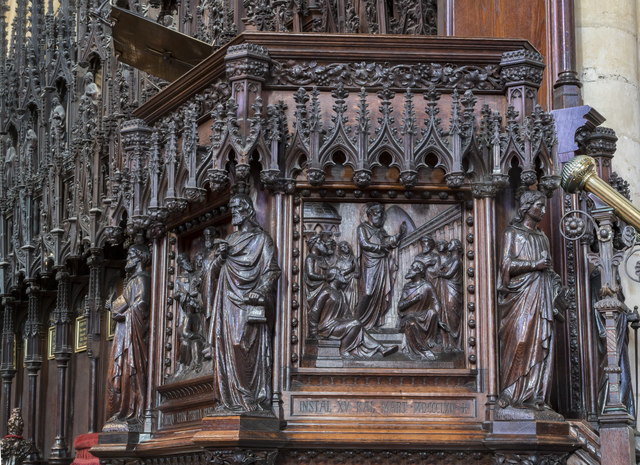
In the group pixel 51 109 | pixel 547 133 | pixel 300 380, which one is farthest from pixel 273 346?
pixel 51 109

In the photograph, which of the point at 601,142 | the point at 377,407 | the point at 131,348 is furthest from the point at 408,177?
the point at 601,142

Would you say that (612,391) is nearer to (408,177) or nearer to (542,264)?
(542,264)

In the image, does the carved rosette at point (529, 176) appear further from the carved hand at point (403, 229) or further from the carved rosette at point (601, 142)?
the carved rosette at point (601, 142)

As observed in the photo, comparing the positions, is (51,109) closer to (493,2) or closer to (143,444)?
(493,2)

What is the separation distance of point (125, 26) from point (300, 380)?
4.89 metres

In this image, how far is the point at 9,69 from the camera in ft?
79.7

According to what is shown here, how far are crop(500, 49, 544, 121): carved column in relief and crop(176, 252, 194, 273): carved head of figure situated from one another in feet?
10.3

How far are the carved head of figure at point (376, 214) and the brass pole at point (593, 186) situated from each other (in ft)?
4.91

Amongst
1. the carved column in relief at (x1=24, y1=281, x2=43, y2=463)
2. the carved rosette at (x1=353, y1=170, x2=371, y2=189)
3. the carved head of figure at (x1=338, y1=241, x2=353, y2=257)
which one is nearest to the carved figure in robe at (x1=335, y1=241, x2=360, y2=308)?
the carved head of figure at (x1=338, y1=241, x2=353, y2=257)

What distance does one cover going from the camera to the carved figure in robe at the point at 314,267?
9.08 meters

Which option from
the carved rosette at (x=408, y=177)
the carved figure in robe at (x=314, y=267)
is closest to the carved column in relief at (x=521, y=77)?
the carved rosette at (x=408, y=177)

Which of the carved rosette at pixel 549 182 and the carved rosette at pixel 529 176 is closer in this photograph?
the carved rosette at pixel 529 176

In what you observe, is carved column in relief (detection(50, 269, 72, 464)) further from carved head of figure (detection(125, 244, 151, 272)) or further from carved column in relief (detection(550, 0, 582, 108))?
carved column in relief (detection(550, 0, 582, 108))

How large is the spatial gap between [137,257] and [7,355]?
12.8 meters
